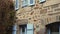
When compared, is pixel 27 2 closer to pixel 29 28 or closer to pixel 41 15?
pixel 29 28

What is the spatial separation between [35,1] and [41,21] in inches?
45.9

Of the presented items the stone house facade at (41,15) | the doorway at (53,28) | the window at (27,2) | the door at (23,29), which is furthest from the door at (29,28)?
the doorway at (53,28)

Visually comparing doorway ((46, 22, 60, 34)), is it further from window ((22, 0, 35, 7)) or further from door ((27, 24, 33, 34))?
window ((22, 0, 35, 7))

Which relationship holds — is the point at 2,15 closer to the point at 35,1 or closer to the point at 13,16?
the point at 13,16

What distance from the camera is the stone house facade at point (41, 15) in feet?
30.2

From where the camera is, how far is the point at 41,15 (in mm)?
10250

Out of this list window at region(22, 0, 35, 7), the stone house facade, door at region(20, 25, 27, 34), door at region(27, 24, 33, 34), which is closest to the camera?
the stone house facade

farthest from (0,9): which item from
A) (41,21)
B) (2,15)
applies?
(41,21)

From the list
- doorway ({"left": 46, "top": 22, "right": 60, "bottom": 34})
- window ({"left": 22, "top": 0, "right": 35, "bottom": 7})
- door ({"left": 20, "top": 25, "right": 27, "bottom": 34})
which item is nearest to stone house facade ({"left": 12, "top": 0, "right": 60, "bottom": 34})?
doorway ({"left": 46, "top": 22, "right": 60, "bottom": 34})

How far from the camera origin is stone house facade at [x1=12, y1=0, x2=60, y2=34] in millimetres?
9203

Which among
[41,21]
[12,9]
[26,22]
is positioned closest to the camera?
[41,21]

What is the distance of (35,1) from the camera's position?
1088 centimetres

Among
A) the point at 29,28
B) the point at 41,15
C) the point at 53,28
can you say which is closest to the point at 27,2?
the point at 29,28

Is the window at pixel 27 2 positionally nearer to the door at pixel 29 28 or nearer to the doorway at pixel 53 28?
the door at pixel 29 28
